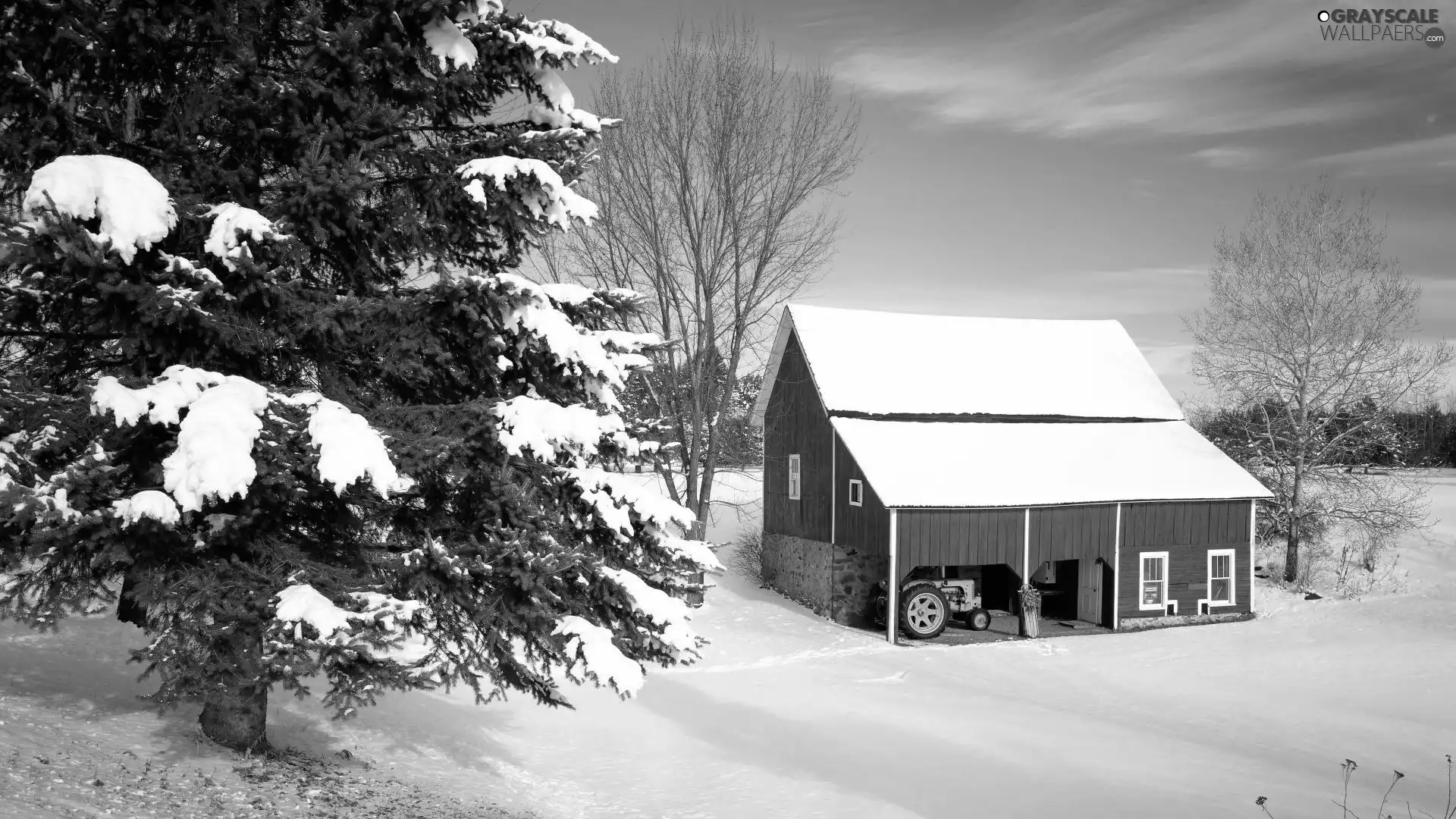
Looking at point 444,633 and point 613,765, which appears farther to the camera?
point 613,765

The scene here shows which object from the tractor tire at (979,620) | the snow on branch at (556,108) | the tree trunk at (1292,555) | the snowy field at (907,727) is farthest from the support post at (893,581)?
the tree trunk at (1292,555)

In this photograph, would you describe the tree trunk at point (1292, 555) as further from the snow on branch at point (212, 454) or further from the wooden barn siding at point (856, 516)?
the snow on branch at point (212, 454)

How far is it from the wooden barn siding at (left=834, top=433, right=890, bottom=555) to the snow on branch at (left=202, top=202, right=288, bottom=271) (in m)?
15.5

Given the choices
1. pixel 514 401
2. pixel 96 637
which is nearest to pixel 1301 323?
pixel 514 401

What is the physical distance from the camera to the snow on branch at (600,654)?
756 cm

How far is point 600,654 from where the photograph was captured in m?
7.61

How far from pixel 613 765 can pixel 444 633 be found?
15.6 feet

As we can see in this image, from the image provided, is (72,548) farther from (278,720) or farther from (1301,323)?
(1301,323)

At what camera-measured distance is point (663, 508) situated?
8688 millimetres

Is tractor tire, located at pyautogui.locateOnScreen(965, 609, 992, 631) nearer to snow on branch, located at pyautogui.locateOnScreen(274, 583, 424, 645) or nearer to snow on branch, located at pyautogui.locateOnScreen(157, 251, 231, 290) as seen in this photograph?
snow on branch, located at pyautogui.locateOnScreen(274, 583, 424, 645)

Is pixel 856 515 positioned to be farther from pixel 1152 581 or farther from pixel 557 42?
pixel 557 42

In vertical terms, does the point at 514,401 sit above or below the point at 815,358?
below

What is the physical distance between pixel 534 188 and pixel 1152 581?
66.8 ft

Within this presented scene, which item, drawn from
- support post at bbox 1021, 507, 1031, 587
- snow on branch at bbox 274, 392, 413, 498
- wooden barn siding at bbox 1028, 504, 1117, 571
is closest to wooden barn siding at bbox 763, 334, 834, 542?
support post at bbox 1021, 507, 1031, 587
